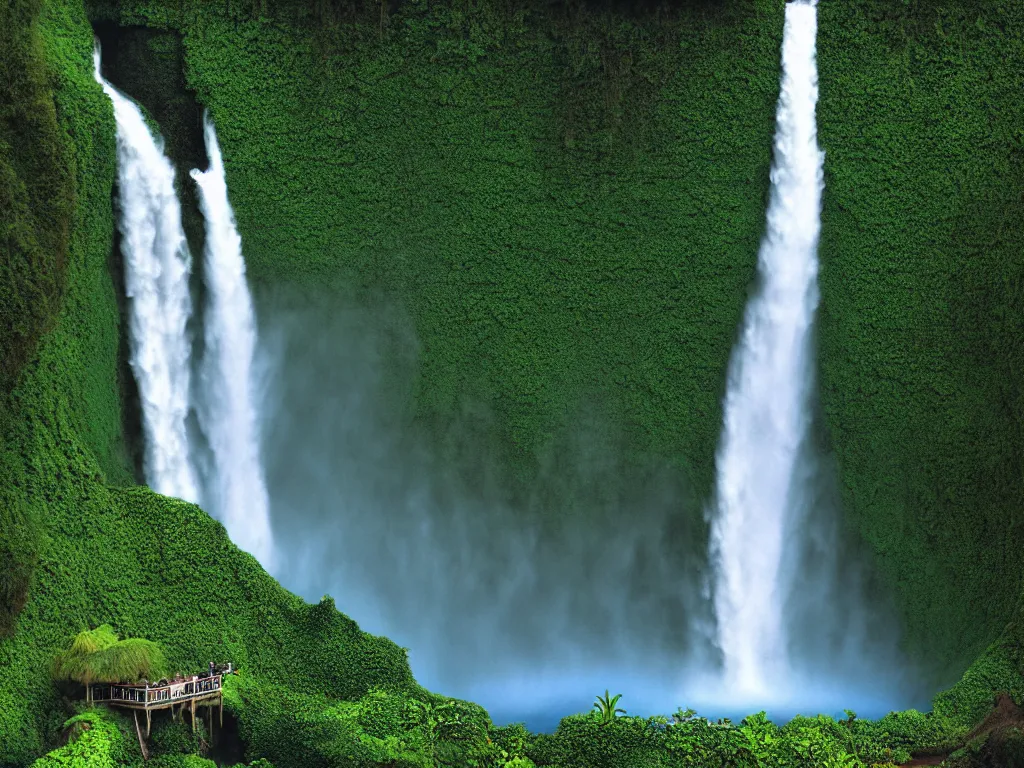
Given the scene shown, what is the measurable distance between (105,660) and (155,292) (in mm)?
8695

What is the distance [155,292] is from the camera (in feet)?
106

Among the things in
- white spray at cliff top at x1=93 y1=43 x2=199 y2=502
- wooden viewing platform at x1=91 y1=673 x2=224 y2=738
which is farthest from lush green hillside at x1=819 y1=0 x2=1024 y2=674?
wooden viewing platform at x1=91 y1=673 x2=224 y2=738

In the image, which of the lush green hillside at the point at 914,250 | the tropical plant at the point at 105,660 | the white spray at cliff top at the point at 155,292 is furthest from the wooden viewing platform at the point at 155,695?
the lush green hillside at the point at 914,250

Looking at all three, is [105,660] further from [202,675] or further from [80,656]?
[202,675]

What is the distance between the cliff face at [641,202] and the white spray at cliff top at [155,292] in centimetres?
145

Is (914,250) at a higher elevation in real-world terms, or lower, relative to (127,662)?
higher

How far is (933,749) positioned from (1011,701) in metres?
1.66

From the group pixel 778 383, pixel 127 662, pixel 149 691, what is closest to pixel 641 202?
pixel 778 383

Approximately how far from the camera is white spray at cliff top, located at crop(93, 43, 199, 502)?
3192 cm

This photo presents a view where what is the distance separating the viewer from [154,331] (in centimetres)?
3231

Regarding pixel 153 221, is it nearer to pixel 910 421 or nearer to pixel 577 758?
pixel 577 758

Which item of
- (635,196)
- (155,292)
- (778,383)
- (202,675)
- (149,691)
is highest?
(635,196)

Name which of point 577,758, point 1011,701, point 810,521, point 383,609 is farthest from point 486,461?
point 1011,701

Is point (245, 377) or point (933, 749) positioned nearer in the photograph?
point (933, 749)
